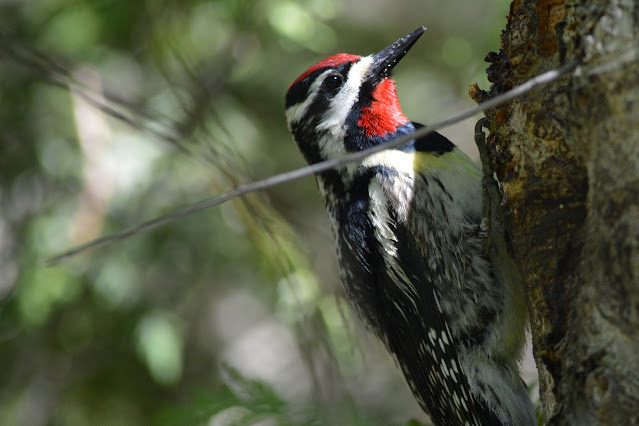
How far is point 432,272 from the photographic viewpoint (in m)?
1.95

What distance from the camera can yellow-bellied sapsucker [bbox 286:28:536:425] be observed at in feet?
6.35

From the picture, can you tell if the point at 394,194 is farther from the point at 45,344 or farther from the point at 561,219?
the point at 45,344

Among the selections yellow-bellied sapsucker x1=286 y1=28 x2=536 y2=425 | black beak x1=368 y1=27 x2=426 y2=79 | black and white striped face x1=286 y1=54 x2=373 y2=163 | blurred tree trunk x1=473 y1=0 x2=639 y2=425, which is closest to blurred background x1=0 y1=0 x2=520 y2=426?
black and white striped face x1=286 y1=54 x2=373 y2=163

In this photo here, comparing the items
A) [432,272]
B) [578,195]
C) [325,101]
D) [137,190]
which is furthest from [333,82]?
[137,190]

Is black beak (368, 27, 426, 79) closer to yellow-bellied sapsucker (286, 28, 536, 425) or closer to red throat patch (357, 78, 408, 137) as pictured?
red throat patch (357, 78, 408, 137)

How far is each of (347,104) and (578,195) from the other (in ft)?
3.26

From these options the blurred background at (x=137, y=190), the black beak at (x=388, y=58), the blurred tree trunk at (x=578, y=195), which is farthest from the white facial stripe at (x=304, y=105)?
the blurred tree trunk at (x=578, y=195)

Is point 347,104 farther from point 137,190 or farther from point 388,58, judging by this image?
point 137,190

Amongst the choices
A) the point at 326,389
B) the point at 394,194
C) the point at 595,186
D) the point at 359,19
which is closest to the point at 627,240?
the point at 595,186

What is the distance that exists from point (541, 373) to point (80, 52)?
A: 268cm

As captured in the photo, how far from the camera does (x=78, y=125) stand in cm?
314

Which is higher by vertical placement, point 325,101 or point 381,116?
point 325,101

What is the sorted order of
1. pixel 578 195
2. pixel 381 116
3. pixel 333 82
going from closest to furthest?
pixel 578 195 → pixel 381 116 → pixel 333 82

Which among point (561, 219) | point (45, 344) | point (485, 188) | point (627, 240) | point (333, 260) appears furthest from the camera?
point (45, 344)
